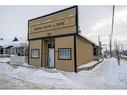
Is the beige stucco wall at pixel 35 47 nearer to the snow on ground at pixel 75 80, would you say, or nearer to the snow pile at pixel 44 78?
the snow pile at pixel 44 78

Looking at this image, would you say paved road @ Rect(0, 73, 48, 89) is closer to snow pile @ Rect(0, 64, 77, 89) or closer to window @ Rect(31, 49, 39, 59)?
snow pile @ Rect(0, 64, 77, 89)

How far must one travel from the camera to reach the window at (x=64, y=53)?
7.37 meters

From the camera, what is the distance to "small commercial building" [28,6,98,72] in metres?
7.18

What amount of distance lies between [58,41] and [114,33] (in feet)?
7.88

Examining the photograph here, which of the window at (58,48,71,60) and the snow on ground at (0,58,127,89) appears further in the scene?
the window at (58,48,71,60)

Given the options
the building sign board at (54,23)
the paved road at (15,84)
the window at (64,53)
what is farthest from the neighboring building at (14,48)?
the paved road at (15,84)

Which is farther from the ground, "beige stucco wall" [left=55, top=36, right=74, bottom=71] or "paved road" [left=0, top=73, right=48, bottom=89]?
"beige stucco wall" [left=55, top=36, right=74, bottom=71]

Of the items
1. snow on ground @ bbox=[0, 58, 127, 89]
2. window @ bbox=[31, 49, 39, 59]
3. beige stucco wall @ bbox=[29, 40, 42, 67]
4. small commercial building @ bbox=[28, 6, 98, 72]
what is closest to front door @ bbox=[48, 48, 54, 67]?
small commercial building @ bbox=[28, 6, 98, 72]

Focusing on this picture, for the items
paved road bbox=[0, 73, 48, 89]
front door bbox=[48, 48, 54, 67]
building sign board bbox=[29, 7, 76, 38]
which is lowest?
paved road bbox=[0, 73, 48, 89]

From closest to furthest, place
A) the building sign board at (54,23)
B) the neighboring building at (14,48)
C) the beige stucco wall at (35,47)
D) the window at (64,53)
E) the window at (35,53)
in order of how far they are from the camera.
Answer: the building sign board at (54,23)
the window at (64,53)
the beige stucco wall at (35,47)
the window at (35,53)
the neighboring building at (14,48)

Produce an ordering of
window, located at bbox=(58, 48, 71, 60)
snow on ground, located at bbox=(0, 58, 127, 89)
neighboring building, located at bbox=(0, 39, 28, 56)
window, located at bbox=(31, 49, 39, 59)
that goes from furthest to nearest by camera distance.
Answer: neighboring building, located at bbox=(0, 39, 28, 56), window, located at bbox=(31, 49, 39, 59), window, located at bbox=(58, 48, 71, 60), snow on ground, located at bbox=(0, 58, 127, 89)

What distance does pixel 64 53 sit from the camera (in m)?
7.55

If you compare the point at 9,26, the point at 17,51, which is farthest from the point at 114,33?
the point at 17,51
